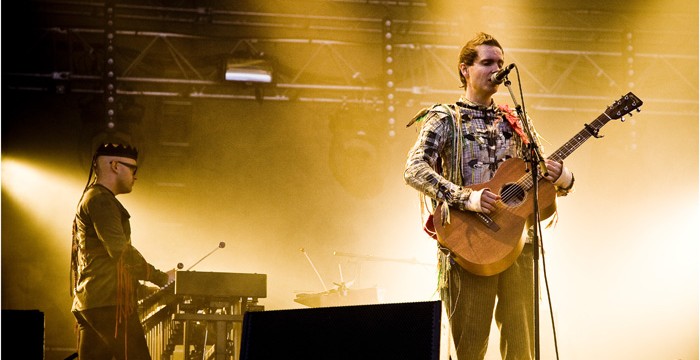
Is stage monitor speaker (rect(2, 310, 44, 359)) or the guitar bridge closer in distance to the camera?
stage monitor speaker (rect(2, 310, 44, 359))

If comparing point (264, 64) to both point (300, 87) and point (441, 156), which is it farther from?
point (441, 156)

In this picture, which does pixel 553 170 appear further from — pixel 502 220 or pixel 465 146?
pixel 465 146

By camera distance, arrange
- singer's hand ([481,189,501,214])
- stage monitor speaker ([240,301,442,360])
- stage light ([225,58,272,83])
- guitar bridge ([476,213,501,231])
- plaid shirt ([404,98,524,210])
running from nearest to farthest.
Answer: stage monitor speaker ([240,301,442,360]) → singer's hand ([481,189,501,214]) → guitar bridge ([476,213,501,231]) → plaid shirt ([404,98,524,210]) → stage light ([225,58,272,83])

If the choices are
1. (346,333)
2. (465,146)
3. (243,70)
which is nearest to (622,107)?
(465,146)

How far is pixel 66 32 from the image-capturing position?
9.31 metres

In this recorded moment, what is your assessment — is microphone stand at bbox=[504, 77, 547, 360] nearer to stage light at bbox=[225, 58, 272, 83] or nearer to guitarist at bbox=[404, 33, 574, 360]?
guitarist at bbox=[404, 33, 574, 360]

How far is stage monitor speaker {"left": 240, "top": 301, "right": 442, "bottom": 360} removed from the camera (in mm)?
1795

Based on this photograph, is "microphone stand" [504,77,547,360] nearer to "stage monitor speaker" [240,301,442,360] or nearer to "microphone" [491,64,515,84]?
"microphone" [491,64,515,84]

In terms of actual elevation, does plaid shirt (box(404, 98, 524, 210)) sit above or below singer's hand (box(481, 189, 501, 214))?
above

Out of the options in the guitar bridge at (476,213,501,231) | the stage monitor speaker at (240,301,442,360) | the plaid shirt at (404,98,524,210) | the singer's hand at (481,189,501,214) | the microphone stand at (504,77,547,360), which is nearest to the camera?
the stage monitor speaker at (240,301,442,360)

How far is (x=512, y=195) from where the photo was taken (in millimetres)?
3613

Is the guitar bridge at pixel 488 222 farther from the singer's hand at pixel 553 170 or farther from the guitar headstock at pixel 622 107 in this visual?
the guitar headstock at pixel 622 107

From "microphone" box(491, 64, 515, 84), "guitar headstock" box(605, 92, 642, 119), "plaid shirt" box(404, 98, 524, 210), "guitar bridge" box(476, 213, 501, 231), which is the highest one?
"microphone" box(491, 64, 515, 84)

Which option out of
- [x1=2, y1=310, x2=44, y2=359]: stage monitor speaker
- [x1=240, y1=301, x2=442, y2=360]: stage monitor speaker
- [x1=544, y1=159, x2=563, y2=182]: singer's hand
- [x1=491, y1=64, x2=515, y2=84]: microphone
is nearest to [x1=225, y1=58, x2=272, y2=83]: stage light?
[x1=491, y1=64, x2=515, y2=84]: microphone
